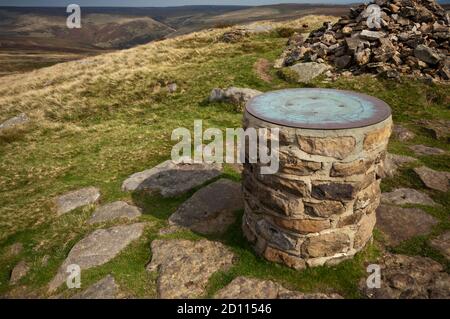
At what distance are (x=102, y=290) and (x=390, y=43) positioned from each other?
1525cm

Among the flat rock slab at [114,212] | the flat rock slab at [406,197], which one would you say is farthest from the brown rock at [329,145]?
the flat rock slab at [114,212]

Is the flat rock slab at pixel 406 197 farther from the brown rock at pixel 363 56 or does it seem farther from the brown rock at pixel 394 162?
Answer: the brown rock at pixel 363 56

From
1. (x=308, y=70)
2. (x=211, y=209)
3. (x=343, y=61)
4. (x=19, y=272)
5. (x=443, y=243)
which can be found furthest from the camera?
(x=308, y=70)

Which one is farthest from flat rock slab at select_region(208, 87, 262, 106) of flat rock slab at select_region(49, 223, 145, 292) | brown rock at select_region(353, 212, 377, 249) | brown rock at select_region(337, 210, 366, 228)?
brown rock at select_region(337, 210, 366, 228)

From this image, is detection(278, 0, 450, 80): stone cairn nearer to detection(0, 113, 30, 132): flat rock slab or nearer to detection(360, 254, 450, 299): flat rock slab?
detection(360, 254, 450, 299): flat rock slab

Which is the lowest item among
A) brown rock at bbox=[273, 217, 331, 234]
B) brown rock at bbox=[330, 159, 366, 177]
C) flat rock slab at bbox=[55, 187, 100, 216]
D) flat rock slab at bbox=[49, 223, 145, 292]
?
flat rock slab at bbox=[49, 223, 145, 292]

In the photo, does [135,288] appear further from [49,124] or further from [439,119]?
[49,124]

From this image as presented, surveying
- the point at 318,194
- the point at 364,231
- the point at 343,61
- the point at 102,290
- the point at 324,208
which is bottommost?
the point at 102,290

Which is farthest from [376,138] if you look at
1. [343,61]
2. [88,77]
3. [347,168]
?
[88,77]

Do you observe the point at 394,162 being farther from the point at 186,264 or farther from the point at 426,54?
the point at 426,54

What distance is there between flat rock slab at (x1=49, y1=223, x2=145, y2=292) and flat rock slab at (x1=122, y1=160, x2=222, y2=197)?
153 cm

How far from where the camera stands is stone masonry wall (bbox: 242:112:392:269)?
515 cm

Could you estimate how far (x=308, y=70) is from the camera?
1623 centimetres

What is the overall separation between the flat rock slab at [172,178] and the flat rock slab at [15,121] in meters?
10.0
